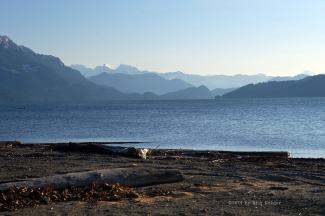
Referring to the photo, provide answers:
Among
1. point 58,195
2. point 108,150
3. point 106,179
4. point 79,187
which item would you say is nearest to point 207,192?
point 106,179

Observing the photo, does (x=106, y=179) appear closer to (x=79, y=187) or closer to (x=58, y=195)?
(x=79, y=187)

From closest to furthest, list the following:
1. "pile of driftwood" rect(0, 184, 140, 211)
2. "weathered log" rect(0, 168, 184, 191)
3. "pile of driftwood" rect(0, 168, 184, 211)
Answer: "pile of driftwood" rect(0, 184, 140, 211) → "pile of driftwood" rect(0, 168, 184, 211) → "weathered log" rect(0, 168, 184, 191)

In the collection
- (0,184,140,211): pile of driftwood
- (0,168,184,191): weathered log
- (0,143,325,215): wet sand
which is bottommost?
(0,143,325,215): wet sand

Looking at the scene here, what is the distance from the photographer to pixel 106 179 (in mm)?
17375

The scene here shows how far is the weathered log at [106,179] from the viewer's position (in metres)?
16.1

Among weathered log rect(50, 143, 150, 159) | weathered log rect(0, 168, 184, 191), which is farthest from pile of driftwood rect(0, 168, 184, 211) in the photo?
weathered log rect(50, 143, 150, 159)

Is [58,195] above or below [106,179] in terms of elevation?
below

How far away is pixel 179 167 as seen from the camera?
977 inches

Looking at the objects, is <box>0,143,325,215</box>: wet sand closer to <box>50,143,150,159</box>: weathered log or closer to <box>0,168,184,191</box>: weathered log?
<box>0,168,184,191</box>: weathered log

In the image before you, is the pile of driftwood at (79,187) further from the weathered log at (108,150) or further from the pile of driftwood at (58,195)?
the weathered log at (108,150)

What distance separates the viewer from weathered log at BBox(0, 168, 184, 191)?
16125mm

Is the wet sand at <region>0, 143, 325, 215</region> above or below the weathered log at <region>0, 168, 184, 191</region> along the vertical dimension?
below

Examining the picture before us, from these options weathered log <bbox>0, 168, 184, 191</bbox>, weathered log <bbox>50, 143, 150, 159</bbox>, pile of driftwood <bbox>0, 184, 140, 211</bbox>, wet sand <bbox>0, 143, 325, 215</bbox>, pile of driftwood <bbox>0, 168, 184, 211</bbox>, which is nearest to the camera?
wet sand <bbox>0, 143, 325, 215</bbox>

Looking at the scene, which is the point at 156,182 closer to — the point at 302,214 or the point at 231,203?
the point at 231,203
